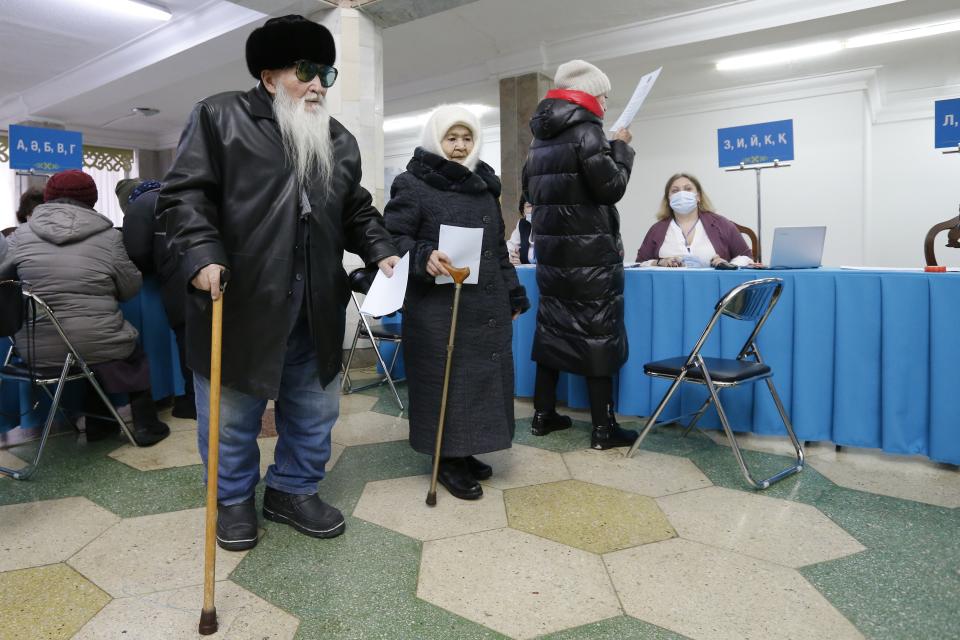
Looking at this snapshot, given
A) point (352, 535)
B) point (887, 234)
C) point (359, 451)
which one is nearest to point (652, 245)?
point (359, 451)

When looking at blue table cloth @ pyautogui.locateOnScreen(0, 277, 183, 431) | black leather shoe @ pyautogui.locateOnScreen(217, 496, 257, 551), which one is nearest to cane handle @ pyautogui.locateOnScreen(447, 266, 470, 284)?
black leather shoe @ pyautogui.locateOnScreen(217, 496, 257, 551)

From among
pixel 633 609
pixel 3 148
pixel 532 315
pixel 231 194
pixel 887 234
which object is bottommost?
pixel 633 609

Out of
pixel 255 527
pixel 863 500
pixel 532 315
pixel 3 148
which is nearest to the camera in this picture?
pixel 255 527

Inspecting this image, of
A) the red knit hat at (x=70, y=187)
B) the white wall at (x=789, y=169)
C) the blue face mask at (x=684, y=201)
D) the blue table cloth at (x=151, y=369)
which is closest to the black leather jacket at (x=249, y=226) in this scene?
the red knit hat at (x=70, y=187)

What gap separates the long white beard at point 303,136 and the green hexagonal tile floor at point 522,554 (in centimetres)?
109

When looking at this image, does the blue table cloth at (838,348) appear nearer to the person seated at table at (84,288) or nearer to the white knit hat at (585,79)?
the white knit hat at (585,79)

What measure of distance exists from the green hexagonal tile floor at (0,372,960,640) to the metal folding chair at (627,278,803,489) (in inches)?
5.0

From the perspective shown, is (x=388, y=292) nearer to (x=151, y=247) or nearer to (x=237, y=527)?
(x=237, y=527)

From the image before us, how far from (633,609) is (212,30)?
638cm

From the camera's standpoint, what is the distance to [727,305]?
2328 mm

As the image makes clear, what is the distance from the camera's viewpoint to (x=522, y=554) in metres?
1.77

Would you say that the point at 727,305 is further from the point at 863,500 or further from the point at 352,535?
the point at 352,535

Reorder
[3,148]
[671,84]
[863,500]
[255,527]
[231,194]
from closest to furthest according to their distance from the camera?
[231,194]
[255,527]
[863,500]
[671,84]
[3,148]

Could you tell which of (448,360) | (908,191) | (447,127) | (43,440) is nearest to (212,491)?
(448,360)
